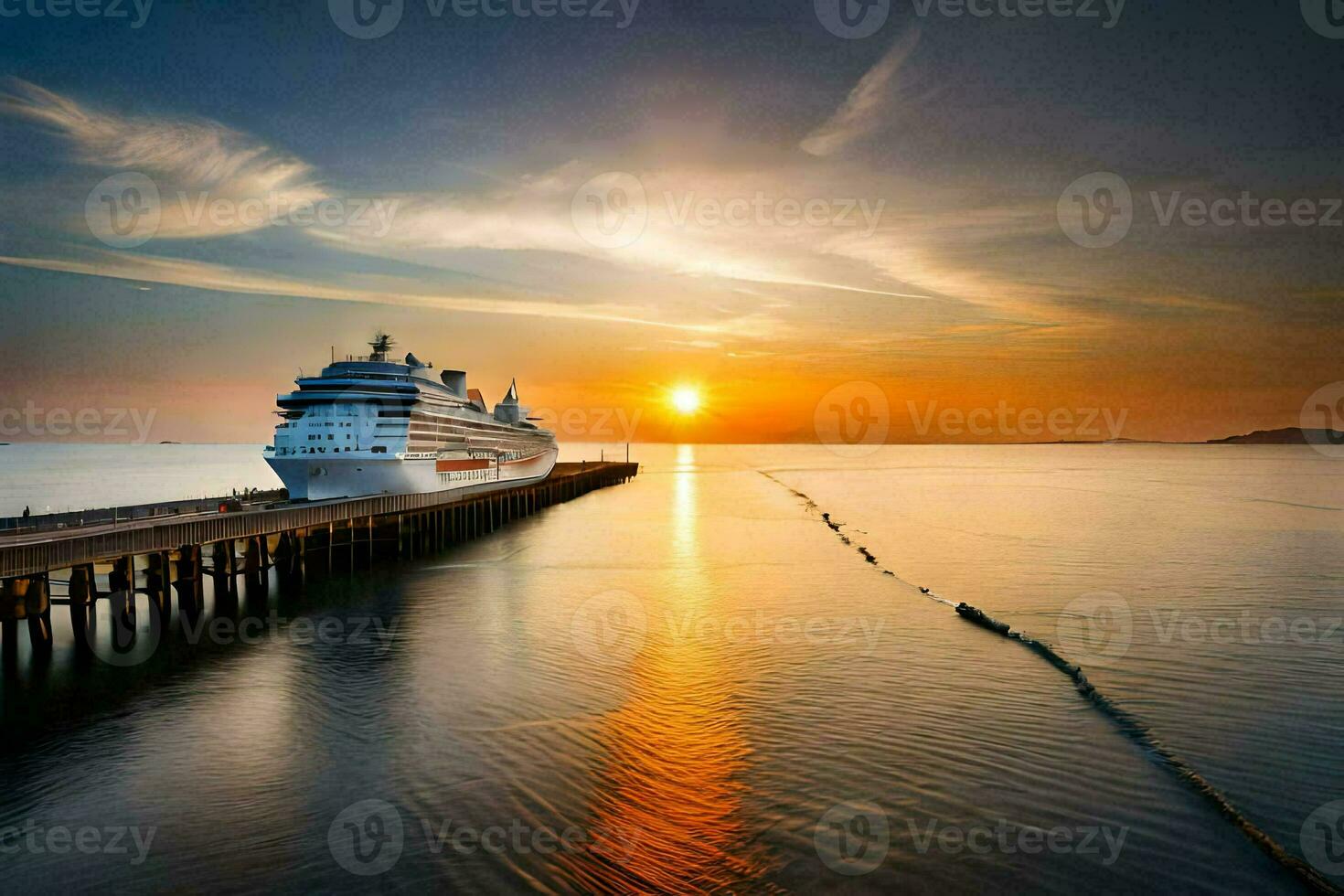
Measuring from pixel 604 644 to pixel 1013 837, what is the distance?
42.6 ft

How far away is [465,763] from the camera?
1252 cm

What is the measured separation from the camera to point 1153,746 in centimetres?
1320

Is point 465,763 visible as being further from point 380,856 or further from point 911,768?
point 911,768
